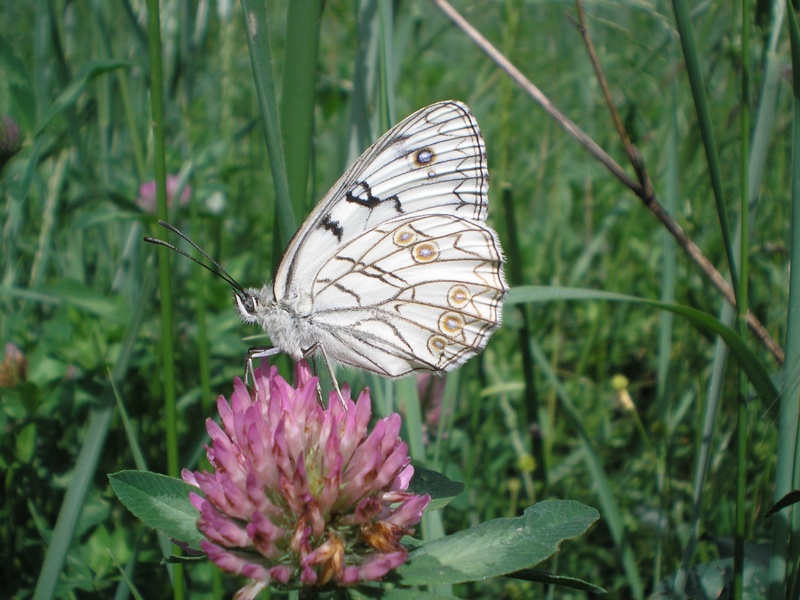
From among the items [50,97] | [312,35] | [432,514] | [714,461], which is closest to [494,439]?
[714,461]

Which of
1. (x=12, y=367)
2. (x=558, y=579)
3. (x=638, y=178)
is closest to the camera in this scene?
(x=558, y=579)

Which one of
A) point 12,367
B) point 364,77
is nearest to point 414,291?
point 364,77

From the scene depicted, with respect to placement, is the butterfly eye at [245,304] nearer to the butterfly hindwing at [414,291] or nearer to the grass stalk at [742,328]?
the butterfly hindwing at [414,291]

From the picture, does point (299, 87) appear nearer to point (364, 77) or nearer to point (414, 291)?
point (364, 77)

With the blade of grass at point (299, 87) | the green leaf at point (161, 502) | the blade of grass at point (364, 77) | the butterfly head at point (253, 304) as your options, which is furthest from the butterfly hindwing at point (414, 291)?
the green leaf at point (161, 502)

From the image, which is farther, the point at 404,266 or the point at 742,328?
the point at 404,266

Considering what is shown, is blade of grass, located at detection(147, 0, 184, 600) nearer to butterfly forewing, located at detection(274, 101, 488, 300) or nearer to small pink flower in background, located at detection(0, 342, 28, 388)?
butterfly forewing, located at detection(274, 101, 488, 300)

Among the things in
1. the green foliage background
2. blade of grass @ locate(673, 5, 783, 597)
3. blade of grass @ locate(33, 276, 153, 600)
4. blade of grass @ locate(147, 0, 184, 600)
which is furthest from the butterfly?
blade of grass @ locate(673, 5, 783, 597)
